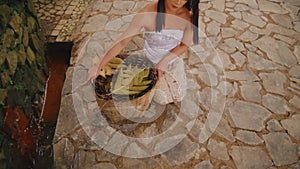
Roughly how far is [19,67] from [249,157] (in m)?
3.08

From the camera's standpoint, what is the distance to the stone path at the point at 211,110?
349cm

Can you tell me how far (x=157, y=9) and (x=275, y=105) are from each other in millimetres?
2296

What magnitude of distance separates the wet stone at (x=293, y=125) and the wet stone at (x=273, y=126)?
74 mm

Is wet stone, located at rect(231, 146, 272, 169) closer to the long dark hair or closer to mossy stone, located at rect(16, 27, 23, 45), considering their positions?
the long dark hair

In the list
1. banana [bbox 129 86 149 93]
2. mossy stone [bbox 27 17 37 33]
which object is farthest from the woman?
mossy stone [bbox 27 17 37 33]

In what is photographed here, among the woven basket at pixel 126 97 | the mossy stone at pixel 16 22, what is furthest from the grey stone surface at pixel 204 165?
the mossy stone at pixel 16 22

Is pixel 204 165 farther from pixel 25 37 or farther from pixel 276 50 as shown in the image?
pixel 25 37

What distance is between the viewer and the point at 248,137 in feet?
12.1

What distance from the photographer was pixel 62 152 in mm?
3510

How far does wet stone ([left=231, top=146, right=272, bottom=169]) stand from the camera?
3418mm

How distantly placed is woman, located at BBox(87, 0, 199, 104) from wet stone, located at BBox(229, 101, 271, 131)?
3.88ft

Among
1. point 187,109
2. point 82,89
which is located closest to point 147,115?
point 187,109

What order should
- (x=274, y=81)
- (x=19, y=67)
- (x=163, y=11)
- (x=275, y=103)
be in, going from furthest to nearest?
(x=274, y=81)
(x=275, y=103)
(x=19, y=67)
(x=163, y=11)

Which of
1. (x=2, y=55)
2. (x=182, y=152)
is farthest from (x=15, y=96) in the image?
(x=182, y=152)
